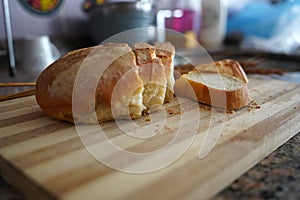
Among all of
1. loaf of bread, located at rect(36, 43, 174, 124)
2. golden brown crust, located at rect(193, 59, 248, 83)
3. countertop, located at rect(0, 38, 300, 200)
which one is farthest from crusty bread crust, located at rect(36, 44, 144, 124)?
golden brown crust, located at rect(193, 59, 248, 83)

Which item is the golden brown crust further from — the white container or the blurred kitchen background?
the white container

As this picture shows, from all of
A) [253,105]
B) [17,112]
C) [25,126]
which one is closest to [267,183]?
[253,105]

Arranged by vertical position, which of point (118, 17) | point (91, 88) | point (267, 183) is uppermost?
point (118, 17)

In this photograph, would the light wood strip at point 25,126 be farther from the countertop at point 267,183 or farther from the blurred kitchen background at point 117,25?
the blurred kitchen background at point 117,25

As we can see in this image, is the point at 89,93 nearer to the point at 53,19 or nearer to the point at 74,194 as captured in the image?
the point at 74,194

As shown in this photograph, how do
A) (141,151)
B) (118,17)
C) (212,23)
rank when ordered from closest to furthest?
1. (141,151)
2. (118,17)
3. (212,23)

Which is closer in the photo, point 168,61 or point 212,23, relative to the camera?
point 168,61

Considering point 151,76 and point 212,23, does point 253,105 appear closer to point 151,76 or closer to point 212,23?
point 151,76

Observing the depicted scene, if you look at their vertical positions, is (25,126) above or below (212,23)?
below
